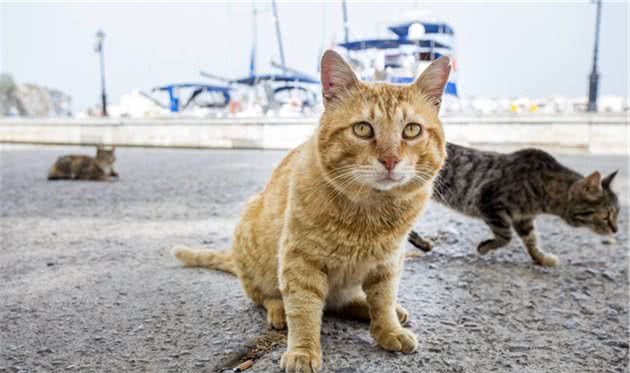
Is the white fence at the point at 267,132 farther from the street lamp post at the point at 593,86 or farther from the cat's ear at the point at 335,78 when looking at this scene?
the cat's ear at the point at 335,78

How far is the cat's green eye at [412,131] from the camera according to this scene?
156 cm

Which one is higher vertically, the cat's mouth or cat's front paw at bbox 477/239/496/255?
the cat's mouth

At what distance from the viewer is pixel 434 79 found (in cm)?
171

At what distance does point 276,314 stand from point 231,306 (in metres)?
0.29

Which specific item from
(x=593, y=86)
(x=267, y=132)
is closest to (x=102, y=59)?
(x=267, y=132)

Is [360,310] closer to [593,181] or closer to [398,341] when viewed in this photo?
[398,341]

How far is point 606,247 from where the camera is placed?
3305 millimetres

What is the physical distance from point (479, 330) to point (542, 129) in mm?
8955

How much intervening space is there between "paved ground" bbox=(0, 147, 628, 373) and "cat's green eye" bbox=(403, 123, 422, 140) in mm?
723

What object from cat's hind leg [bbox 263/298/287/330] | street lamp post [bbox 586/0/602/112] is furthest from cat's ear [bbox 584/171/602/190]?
street lamp post [bbox 586/0/602/112]

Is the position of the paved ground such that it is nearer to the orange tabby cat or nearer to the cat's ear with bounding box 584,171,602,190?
the orange tabby cat

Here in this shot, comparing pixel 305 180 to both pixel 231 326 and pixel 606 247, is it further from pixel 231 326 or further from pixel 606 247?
pixel 606 247

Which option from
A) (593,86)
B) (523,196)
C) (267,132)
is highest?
(593,86)

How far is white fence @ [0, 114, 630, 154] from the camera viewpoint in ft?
31.9
